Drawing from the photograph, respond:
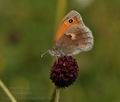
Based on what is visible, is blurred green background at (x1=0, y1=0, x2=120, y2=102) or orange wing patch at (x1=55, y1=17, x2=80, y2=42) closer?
A: orange wing patch at (x1=55, y1=17, x2=80, y2=42)

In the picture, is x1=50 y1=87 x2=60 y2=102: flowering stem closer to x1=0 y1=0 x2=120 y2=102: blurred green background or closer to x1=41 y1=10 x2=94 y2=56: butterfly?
x1=41 y1=10 x2=94 y2=56: butterfly

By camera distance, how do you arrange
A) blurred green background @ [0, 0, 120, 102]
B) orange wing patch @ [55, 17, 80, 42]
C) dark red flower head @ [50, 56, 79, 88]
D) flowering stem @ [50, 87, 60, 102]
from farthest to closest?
blurred green background @ [0, 0, 120, 102]
orange wing patch @ [55, 17, 80, 42]
dark red flower head @ [50, 56, 79, 88]
flowering stem @ [50, 87, 60, 102]

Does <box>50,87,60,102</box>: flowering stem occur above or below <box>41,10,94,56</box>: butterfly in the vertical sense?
below

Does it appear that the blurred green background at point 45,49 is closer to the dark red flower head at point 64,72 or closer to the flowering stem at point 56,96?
the dark red flower head at point 64,72

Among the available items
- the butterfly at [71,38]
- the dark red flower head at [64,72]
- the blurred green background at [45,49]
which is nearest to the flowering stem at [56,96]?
the dark red flower head at [64,72]

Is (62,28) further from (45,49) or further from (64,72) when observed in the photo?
(45,49)

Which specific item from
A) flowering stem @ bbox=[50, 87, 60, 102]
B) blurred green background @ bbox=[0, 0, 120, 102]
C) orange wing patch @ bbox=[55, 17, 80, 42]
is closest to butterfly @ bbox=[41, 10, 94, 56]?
orange wing patch @ bbox=[55, 17, 80, 42]

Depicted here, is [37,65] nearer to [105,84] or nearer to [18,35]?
[18,35]
